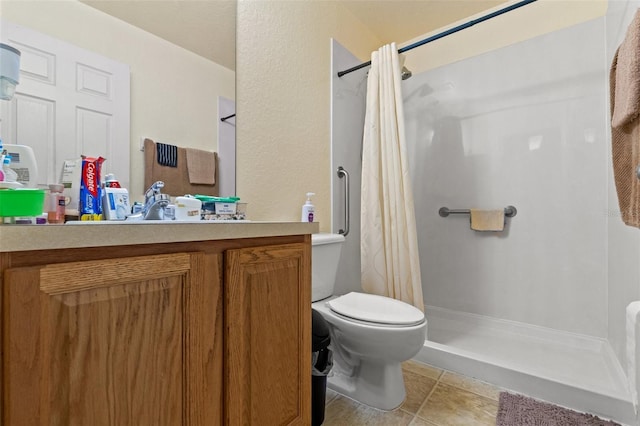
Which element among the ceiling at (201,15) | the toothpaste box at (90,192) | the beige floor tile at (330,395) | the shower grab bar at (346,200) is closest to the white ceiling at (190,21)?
the ceiling at (201,15)

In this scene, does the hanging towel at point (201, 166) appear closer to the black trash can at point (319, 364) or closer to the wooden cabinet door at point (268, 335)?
the wooden cabinet door at point (268, 335)

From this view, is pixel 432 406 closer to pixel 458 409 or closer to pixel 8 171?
pixel 458 409

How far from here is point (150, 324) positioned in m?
0.59

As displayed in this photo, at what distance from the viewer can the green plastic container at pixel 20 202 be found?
50 centimetres

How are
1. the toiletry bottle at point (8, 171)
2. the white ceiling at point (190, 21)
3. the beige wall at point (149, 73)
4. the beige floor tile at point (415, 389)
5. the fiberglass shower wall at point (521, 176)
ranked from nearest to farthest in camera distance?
1. the toiletry bottle at point (8, 171)
2. the beige wall at point (149, 73)
3. the white ceiling at point (190, 21)
4. the beige floor tile at point (415, 389)
5. the fiberglass shower wall at point (521, 176)

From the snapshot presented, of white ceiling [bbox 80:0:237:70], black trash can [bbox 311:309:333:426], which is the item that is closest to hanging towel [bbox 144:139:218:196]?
white ceiling [bbox 80:0:237:70]

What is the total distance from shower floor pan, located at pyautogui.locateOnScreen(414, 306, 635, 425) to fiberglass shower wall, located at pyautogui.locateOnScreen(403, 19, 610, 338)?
9 cm

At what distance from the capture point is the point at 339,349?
1.47m

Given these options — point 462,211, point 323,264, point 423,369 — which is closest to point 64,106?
point 323,264

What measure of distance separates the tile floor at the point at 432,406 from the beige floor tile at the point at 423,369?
2 cm

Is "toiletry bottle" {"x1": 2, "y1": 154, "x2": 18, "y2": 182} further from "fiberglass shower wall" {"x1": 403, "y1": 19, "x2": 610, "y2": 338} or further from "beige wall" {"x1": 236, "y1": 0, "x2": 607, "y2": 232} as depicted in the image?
"fiberglass shower wall" {"x1": 403, "y1": 19, "x2": 610, "y2": 338}

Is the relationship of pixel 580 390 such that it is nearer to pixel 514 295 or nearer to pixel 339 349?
pixel 514 295

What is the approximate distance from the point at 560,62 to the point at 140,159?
8.25 ft

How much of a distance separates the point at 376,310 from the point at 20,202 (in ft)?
4.16
